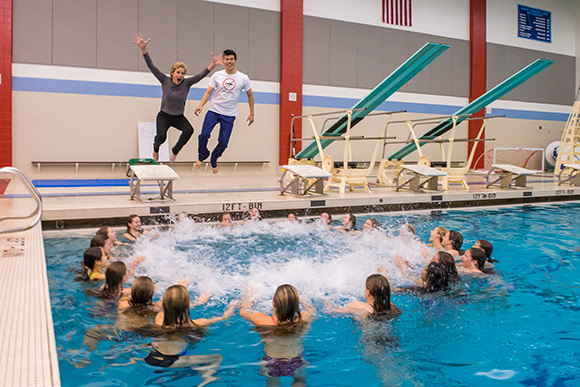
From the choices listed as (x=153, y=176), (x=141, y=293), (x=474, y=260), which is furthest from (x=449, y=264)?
(x=153, y=176)

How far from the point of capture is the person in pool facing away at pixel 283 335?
8.78ft

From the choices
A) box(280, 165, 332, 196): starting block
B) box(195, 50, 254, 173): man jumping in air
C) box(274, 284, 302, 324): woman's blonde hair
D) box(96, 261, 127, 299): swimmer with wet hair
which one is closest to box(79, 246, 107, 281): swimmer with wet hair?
box(96, 261, 127, 299): swimmer with wet hair

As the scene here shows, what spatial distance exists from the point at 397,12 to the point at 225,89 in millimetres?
9647

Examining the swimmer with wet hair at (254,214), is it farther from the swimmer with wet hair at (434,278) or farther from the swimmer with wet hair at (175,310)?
the swimmer with wet hair at (175,310)

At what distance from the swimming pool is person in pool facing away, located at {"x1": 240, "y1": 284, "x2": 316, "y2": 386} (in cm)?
6

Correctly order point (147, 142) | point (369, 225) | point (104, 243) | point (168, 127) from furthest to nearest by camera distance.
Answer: point (147, 142)
point (168, 127)
point (369, 225)
point (104, 243)

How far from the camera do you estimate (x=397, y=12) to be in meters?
15.1

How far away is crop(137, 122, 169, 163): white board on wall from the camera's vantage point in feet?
38.7

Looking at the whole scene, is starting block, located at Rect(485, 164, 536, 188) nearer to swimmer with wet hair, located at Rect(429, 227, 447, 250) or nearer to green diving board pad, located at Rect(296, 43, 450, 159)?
green diving board pad, located at Rect(296, 43, 450, 159)

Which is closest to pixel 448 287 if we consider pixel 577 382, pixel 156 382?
pixel 577 382

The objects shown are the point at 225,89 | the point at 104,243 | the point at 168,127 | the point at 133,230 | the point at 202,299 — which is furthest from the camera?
the point at 225,89

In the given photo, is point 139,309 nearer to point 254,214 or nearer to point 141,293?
point 141,293

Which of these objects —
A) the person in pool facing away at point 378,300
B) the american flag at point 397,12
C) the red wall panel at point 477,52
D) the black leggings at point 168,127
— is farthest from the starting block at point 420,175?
the red wall panel at point 477,52

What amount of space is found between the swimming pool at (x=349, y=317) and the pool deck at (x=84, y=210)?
17.3 inches
